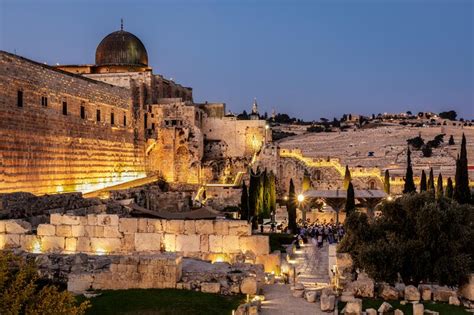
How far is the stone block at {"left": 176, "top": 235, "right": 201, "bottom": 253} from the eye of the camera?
57.3ft

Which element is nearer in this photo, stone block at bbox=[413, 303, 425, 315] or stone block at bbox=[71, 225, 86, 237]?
stone block at bbox=[413, 303, 425, 315]

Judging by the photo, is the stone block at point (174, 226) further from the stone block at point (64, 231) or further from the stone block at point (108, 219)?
the stone block at point (64, 231)

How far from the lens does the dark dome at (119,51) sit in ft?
161

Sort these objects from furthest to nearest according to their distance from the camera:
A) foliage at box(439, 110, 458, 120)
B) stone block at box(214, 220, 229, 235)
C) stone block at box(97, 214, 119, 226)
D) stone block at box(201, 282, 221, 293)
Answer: foliage at box(439, 110, 458, 120)
stone block at box(97, 214, 119, 226)
stone block at box(214, 220, 229, 235)
stone block at box(201, 282, 221, 293)

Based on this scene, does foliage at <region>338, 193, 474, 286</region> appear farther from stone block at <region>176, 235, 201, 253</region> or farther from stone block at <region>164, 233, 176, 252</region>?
stone block at <region>164, 233, 176, 252</region>

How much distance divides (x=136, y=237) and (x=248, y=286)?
575 centimetres

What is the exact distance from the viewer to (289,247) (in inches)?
948

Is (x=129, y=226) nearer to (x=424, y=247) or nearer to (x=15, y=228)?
(x=15, y=228)

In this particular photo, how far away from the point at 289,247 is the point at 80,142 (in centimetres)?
1613

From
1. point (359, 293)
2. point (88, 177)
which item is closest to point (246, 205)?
point (88, 177)

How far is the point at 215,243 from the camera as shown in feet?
57.2

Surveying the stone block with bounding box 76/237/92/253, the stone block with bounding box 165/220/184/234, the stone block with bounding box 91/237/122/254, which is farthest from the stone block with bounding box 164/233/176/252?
the stone block with bounding box 76/237/92/253

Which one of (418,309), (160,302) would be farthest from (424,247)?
(160,302)

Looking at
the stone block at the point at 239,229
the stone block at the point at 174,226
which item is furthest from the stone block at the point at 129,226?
the stone block at the point at 239,229
